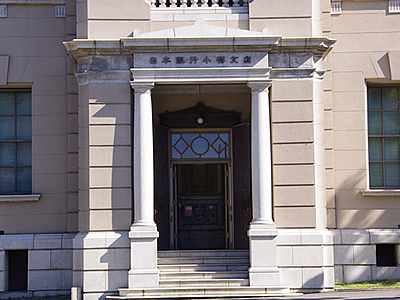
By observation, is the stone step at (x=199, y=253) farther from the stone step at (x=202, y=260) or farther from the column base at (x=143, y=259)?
the column base at (x=143, y=259)

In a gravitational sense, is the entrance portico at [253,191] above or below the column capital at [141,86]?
below

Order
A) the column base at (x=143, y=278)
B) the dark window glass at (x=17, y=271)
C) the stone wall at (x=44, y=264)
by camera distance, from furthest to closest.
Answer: the dark window glass at (x=17, y=271) → the stone wall at (x=44, y=264) → the column base at (x=143, y=278)

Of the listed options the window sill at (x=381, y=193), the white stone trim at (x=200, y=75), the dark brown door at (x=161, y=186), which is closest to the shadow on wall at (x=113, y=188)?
the white stone trim at (x=200, y=75)

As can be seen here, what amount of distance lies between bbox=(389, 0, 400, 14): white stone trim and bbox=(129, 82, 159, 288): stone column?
5979 mm

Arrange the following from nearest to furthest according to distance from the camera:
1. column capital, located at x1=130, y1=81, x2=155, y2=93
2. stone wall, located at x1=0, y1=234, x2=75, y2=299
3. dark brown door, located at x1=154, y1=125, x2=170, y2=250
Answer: column capital, located at x1=130, y1=81, x2=155, y2=93
stone wall, located at x1=0, y1=234, x2=75, y2=299
dark brown door, located at x1=154, y1=125, x2=170, y2=250

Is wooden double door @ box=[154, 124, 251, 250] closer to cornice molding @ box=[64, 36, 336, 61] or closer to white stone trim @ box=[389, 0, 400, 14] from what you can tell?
cornice molding @ box=[64, 36, 336, 61]

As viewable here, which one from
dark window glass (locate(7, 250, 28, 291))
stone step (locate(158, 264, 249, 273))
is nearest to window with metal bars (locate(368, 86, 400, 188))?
stone step (locate(158, 264, 249, 273))

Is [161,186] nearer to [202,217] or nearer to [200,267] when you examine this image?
[200,267]

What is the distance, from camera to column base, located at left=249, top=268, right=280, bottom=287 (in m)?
11.8

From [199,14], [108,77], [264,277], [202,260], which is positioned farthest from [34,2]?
[264,277]

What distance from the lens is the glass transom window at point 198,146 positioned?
1486cm

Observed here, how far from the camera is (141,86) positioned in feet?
40.1

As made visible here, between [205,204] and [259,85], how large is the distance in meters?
5.55

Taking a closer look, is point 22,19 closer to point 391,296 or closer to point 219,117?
point 219,117
